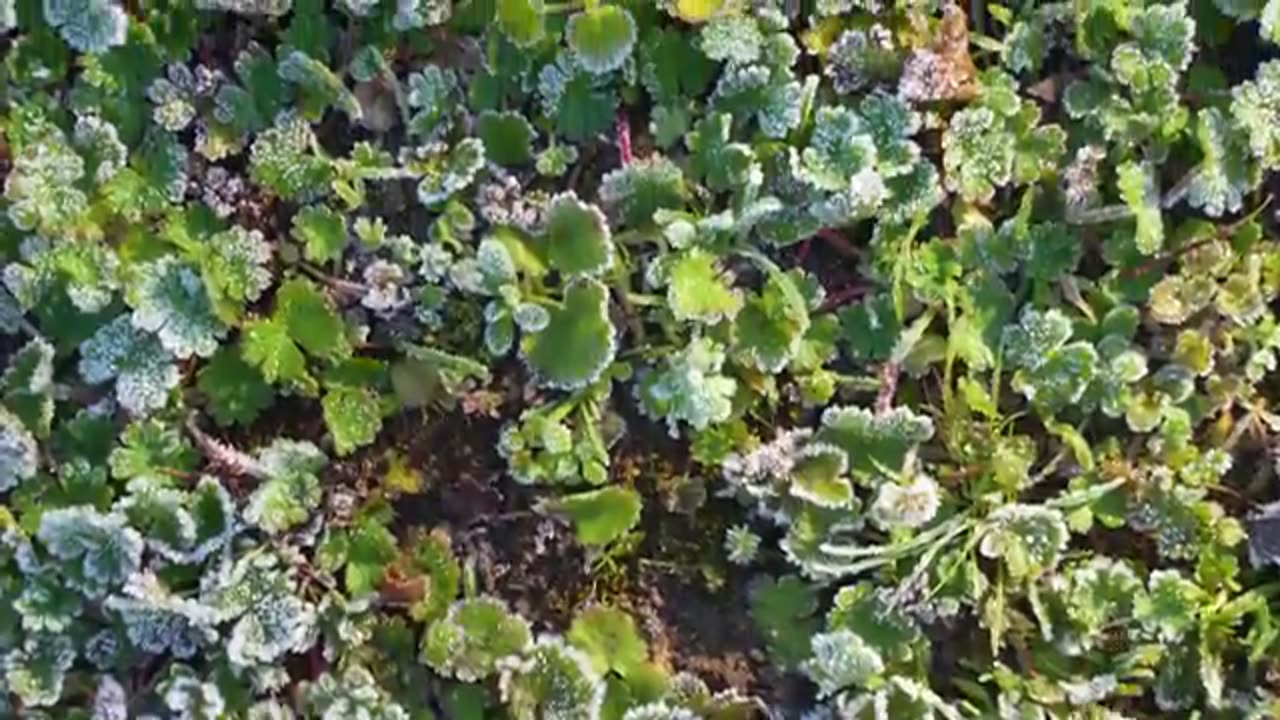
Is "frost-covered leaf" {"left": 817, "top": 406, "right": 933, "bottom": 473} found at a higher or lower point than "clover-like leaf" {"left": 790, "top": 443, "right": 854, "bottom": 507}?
higher

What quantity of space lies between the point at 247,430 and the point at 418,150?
0.52 m

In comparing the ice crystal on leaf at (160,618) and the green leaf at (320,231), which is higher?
the green leaf at (320,231)

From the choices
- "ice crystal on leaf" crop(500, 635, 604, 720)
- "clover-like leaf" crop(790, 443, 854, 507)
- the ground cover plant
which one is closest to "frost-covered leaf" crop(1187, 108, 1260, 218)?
the ground cover plant

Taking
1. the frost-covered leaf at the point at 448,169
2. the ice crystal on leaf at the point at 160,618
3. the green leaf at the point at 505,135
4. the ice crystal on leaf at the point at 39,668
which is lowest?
the ice crystal on leaf at the point at 39,668

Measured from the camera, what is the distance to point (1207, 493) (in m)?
2.54

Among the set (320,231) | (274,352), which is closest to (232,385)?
(274,352)

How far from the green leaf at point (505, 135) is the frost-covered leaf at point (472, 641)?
27.5 inches

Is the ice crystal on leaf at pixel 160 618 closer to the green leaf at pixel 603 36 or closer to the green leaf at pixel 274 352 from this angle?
the green leaf at pixel 274 352

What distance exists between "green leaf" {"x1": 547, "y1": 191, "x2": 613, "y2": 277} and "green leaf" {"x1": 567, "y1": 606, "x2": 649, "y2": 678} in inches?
21.2

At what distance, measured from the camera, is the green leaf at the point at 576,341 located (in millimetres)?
2486

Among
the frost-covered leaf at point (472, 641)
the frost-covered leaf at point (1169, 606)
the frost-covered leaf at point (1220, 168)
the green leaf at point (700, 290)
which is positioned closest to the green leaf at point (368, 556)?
the frost-covered leaf at point (472, 641)

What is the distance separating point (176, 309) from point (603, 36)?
0.79 meters

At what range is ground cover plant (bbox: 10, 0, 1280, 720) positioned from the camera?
2.50 m

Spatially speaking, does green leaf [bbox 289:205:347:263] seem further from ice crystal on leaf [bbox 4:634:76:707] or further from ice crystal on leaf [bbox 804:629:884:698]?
ice crystal on leaf [bbox 804:629:884:698]
